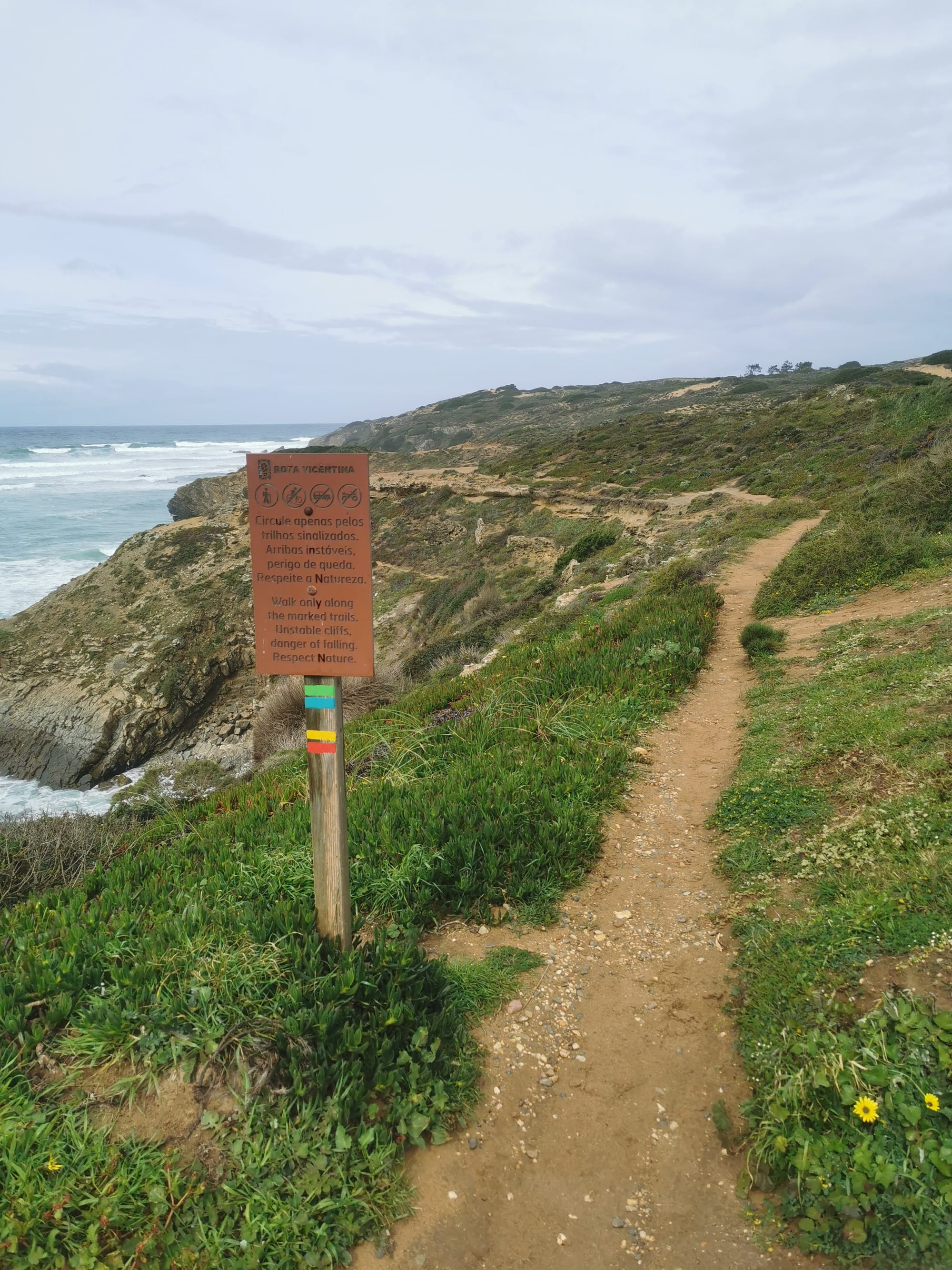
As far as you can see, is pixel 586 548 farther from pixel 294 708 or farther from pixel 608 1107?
pixel 608 1107

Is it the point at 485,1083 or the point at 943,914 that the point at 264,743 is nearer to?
the point at 485,1083

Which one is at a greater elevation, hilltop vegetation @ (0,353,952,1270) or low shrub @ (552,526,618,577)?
low shrub @ (552,526,618,577)

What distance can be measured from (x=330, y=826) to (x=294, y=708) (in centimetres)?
1054

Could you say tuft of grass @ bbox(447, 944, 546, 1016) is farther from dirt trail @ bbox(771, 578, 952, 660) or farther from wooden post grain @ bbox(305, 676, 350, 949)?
dirt trail @ bbox(771, 578, 952, 660)

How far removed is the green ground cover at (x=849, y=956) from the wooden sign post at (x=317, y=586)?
7.52 ft

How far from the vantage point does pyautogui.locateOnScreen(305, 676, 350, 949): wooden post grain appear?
340cm

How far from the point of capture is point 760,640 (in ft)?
30.9

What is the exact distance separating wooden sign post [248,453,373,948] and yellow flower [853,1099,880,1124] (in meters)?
2.38

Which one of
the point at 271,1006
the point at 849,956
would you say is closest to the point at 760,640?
the point at 849,956

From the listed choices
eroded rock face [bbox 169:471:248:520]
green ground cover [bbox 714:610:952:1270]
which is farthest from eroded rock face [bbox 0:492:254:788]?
green ground cover [bbox 714:610:952:1270]

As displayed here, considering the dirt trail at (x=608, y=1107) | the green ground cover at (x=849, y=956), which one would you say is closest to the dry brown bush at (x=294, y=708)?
the green ground cover at (x=849, y=956)

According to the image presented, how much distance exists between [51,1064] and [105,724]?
20.1 m

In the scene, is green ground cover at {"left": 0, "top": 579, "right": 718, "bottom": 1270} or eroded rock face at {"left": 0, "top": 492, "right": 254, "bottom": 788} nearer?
green ground cover at {"left": 0, "top": 579, "right": 718, "bottom": 1270}

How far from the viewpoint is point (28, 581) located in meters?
39.4
